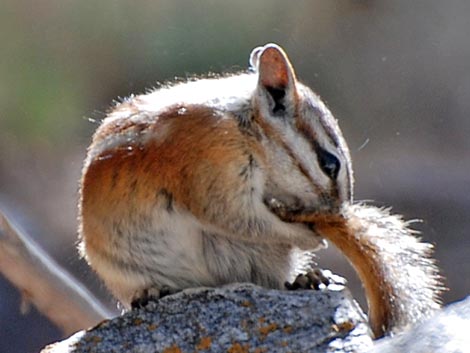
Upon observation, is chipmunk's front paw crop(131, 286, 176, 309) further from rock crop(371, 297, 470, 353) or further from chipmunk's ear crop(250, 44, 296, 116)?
rock crop(371, 297, 470, 353)

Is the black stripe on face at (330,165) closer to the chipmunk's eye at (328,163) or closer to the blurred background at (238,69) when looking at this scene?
the chipmunk's eye at (328,163)

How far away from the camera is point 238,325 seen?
8.81ft

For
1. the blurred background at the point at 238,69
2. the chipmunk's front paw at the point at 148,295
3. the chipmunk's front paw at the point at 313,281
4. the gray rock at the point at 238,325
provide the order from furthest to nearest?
1. the blurred background at the point at 238,69
2. the chipmunk's front paw at the point at 313,281
3. the chipmunk's front paw at the point at 148,295
4. the gray rock at the point at 238,325

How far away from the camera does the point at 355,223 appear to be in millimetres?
2963

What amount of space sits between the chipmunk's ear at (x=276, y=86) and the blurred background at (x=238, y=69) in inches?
62.4

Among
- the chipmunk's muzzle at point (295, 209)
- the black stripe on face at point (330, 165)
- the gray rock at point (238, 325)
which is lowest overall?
the gray rock at point (238, 325)

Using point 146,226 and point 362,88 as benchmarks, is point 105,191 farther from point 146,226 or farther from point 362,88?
point 362,88

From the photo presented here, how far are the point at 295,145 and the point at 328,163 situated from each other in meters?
0.10

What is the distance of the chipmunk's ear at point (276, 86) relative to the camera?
3.10m

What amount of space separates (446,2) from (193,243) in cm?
269

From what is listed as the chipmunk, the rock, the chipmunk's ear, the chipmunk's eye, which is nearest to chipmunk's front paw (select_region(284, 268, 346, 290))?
the chipmunk

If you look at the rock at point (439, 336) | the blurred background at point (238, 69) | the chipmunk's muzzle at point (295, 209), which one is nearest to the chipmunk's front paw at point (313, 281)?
the chipmunk's muzzle at point (295, 209)

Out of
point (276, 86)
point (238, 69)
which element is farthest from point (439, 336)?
point (238, 69)

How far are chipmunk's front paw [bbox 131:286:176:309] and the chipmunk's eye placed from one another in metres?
0.49
